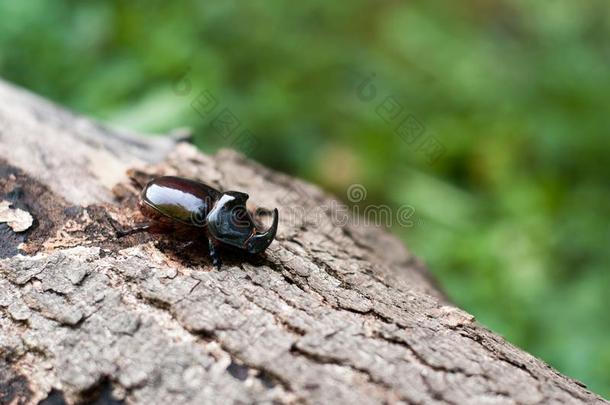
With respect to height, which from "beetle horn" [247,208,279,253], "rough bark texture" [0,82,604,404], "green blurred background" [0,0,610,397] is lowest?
"rough bark texture" [0,82,604,404]

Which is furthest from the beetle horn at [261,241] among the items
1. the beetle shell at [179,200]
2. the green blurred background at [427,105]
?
the green blurred background at [427,105]

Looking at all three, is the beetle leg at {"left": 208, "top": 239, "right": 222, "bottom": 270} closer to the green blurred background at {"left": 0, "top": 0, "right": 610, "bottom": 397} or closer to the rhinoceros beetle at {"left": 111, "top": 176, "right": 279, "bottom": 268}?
the rhinoceros beetle at {"left": 111, "top": 176, "right": 279, "bottom": 268}

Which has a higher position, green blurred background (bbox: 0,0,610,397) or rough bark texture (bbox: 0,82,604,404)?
green blurred background (bbox: 0,0,610,397)

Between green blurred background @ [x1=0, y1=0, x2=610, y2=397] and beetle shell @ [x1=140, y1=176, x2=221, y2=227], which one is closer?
beetle shell @ [x1=140, y1=176, x2=221, y2=227]

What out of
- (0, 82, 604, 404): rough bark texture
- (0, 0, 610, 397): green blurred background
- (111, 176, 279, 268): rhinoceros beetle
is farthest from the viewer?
(0, 0, 610, 397): green blurred background

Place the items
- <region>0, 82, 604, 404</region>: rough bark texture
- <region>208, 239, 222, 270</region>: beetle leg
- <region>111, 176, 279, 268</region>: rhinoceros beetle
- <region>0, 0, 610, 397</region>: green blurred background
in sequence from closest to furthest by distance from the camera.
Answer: <region>0, 82, 604, 404</region>: rough bark texture, <region>208, 239, 222, 270</region>: beetle leg, <region>111, 176, 279, 268</region>: rhinoceros beetle, <region>0, 0, 610, 397</region>: green blurred background

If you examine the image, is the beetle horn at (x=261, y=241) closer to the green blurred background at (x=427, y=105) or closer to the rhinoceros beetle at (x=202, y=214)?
the rhinoceros beetle at (x=202, y=214)

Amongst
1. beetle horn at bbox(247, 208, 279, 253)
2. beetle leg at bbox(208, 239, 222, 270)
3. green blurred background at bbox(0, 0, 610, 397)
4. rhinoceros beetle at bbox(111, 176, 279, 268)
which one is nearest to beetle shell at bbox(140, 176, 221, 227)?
rhinoceros beetle at bbox(111, 176, 279, 268)
